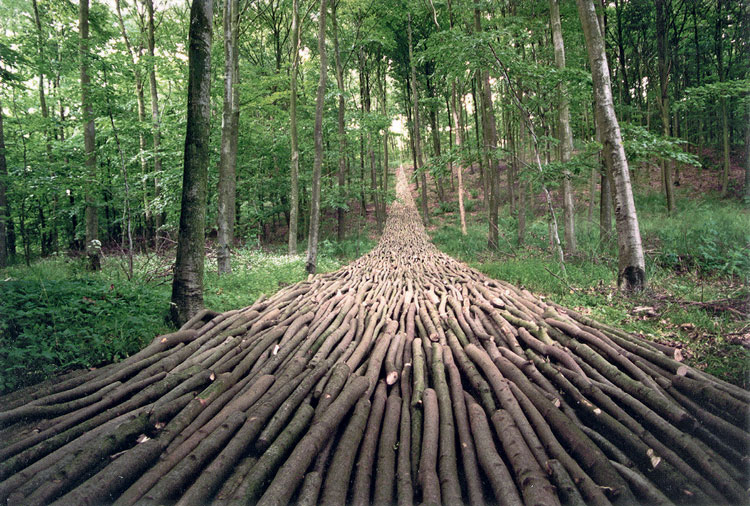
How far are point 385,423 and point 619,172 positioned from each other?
523cm

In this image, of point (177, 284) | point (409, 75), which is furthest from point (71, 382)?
point (409, 75)

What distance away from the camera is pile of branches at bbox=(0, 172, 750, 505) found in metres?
1.66

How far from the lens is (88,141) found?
7.89 meters

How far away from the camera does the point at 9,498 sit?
1.62m

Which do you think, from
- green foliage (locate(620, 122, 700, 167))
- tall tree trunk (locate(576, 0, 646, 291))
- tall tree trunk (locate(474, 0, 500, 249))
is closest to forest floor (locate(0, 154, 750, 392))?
tall tree trunk (locate(576, 0, 646, 291))

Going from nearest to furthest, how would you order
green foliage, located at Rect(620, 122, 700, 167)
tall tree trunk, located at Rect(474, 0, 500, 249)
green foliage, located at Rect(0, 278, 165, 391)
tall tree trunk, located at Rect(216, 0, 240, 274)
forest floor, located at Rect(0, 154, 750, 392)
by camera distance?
green foliage, located at Rect(0, 278, 165, 391), forest floor, located at Rect(0, 154, 750, 392), green foliage, located at Rect(620, 122, 700, 167), tall tree trunk, located at Rect(216, 0, 240, 274), tall tree trunk, located at Rect(474, 0, 500, 249)

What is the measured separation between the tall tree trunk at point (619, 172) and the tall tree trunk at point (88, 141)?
9822mm

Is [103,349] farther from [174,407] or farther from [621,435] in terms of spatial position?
[621,435]

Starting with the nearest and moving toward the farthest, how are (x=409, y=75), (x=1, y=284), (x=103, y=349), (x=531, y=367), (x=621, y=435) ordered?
1. (x=621, y=435)
2. (x=531, y=367)
3. (x=103, y=349)
4. (x=1, y=284)
5. (x=409, y=75)

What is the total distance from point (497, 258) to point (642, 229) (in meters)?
4.59

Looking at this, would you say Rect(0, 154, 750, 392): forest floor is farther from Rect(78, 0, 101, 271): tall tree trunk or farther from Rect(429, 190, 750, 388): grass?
Rect(78, 0, 101, 271): tall tree trunk

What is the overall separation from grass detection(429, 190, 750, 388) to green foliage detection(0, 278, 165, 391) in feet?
19.2

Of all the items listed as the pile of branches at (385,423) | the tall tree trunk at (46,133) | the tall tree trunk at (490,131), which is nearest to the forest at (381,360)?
the pile of branches at (385,423)

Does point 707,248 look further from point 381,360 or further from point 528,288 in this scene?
point 381,360
